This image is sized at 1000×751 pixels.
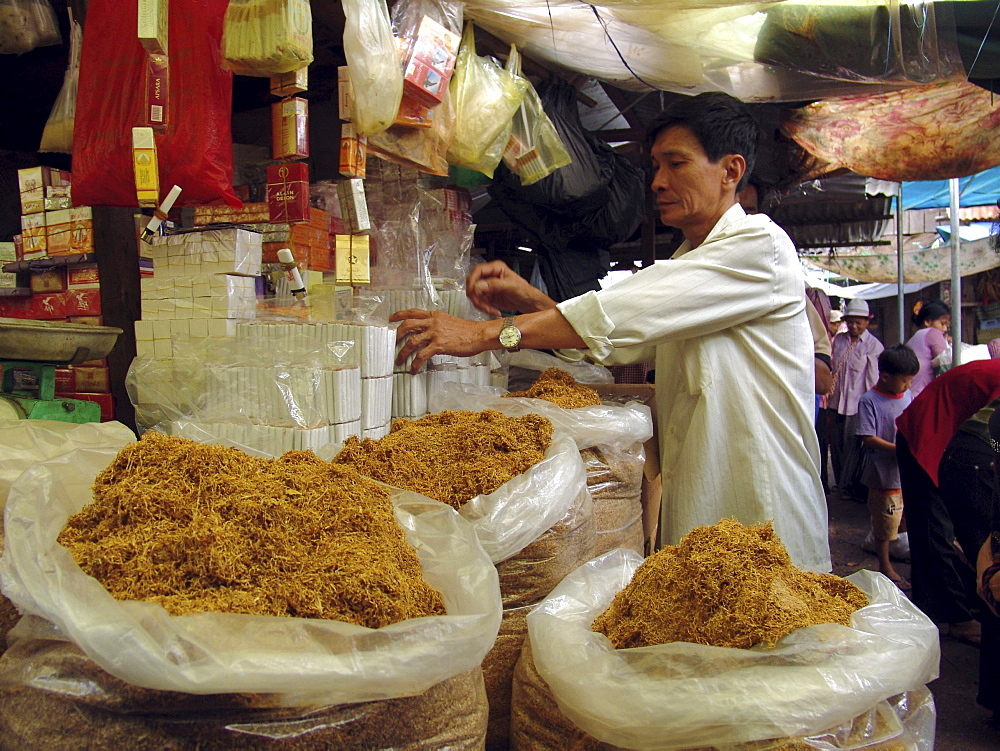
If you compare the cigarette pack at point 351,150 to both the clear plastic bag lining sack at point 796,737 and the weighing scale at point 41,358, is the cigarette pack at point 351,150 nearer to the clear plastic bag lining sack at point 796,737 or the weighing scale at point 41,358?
the weighing scale at point 41,358

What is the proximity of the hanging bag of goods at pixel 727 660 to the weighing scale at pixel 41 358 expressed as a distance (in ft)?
4.26

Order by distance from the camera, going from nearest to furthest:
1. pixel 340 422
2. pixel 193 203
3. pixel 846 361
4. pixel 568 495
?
pixel 568 495
pixel 340 422
pixel 193 203
pixel 846 361

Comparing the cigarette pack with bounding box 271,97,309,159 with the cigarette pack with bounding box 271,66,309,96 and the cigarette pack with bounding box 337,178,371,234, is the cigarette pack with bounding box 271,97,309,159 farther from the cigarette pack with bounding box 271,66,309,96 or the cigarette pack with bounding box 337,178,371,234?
the cigarette pack with bounding box 337,178,371,234

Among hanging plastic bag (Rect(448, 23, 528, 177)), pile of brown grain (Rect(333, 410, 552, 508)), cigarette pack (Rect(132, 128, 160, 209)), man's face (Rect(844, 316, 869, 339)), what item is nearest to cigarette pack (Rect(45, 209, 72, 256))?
cigarette pack (Rect(132, 128, 160, 209))

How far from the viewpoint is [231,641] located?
70cm

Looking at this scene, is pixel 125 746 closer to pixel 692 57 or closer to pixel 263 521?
pixel 263 521

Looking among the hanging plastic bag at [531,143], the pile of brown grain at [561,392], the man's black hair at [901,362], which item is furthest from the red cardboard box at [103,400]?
the man's black hair at [901,362]

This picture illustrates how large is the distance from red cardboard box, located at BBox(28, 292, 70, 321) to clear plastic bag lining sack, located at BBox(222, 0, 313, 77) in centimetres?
104

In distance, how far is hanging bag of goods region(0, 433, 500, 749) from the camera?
690mm

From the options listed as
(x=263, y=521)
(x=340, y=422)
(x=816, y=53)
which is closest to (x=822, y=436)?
(x=816, y=53)

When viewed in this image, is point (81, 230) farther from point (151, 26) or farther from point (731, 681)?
point (731, 681)

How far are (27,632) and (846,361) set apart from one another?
7439 millimetres

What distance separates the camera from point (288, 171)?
1861 mm

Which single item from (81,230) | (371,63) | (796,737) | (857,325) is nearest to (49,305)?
(81,230)
